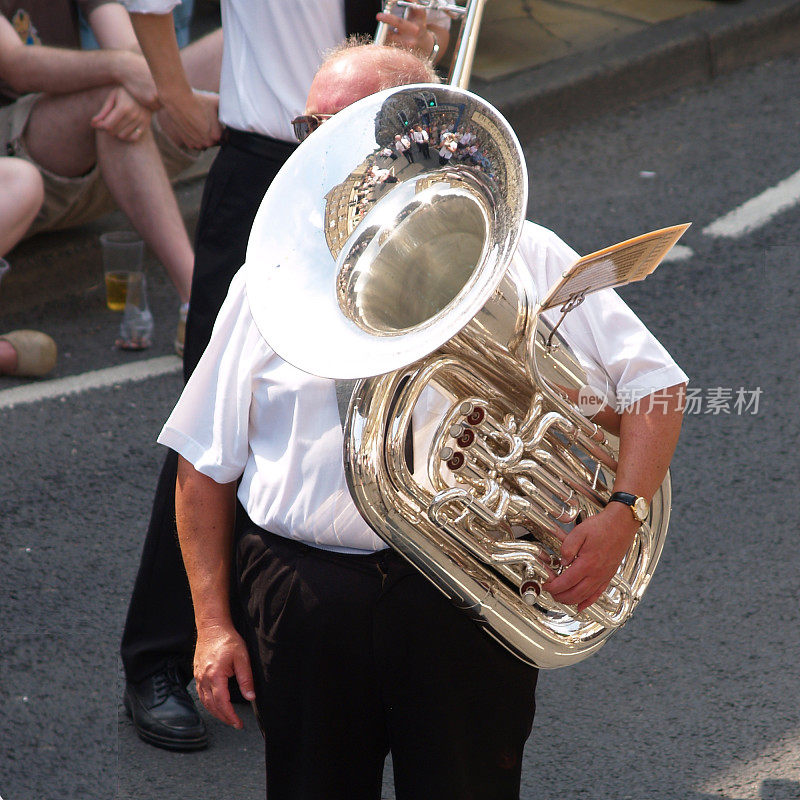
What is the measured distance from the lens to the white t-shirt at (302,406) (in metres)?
1.84

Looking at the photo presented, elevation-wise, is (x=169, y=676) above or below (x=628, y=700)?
above

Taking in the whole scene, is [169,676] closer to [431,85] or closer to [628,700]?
[628,700]

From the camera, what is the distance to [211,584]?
6.53ft

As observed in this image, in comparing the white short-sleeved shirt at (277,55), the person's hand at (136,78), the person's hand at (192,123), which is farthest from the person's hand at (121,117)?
the white short-sleeved shirt at (277,55)

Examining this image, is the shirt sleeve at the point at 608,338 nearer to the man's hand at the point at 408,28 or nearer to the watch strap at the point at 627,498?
the watch strap at the point at 627,498

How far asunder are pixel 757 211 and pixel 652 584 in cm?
241

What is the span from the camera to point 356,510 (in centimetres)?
183

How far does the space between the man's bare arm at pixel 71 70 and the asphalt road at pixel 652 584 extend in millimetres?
841

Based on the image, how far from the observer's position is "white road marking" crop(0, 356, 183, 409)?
4.10 metres

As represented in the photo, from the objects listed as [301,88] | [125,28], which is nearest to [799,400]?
[301,88]

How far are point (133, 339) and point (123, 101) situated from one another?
2.89 feet

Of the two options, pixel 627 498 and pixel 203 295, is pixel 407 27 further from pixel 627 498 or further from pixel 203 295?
pixel 627 498

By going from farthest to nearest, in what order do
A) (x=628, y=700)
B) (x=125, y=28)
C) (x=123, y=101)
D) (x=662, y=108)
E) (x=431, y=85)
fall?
(x=662, y=108) → (x=125, y=28) → (x=123, y=101) → (x=628, y=700) → (x=431, y=85)

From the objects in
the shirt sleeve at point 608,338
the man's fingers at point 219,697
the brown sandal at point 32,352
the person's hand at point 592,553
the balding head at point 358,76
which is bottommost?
the brown sandal at point 32,352
